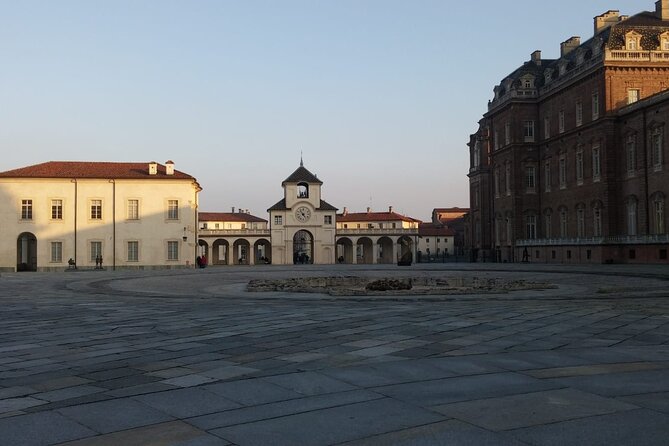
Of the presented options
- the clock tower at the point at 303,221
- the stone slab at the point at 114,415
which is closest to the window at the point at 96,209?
the clock tower at the point at 303,221

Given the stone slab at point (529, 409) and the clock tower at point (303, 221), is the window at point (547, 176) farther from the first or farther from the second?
the stone slab at point (529, 409)

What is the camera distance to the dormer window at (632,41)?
5272 centimetres

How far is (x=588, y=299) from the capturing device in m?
17.5

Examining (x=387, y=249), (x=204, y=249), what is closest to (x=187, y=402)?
(x=387, y=249)

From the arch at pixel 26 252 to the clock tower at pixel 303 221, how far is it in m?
28.6

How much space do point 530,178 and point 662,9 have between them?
18685 mm

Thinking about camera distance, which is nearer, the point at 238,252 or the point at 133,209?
the point at 133,209

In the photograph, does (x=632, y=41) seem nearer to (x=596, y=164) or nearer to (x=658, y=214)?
(x=596, y=164)

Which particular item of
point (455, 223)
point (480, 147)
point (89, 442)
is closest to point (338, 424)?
point (89, 442)

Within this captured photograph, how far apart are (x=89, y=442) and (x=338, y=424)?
5.76 feet

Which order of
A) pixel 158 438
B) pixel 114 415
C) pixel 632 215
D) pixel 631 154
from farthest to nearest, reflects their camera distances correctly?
pixel 631 154
pixel 632 215
pixel 114 415
pixel 158 438

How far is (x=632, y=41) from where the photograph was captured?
52.9 metres

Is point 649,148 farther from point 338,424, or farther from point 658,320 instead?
point 338,424

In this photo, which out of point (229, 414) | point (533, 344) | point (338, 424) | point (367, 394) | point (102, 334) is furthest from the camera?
point (102, 334)
